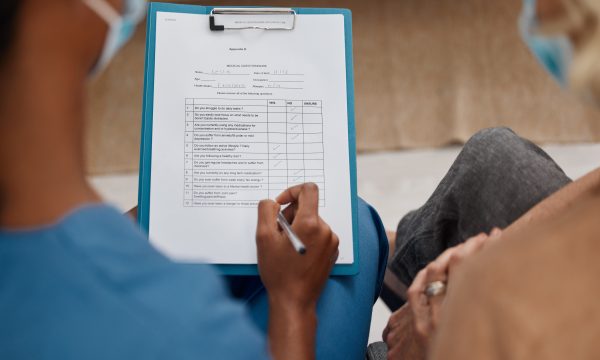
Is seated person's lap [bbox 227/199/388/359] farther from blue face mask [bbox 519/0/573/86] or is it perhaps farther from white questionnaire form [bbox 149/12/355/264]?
blue face mask [bbox 519/0/573/86]

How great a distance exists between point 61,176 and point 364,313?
1.47 feet

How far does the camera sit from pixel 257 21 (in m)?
0.76

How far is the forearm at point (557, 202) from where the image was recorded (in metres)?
0.65

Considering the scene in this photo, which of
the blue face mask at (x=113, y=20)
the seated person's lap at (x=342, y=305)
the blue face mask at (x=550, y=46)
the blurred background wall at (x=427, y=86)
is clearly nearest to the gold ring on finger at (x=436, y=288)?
the seated person's lap at (x=342, y=305)

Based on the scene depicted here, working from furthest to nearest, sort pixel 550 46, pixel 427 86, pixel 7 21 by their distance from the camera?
pixel 427 86 → pixel 550 46 → pixel 7 21

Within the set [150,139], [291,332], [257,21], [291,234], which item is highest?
[257,21]

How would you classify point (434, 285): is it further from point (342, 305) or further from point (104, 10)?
point (104, 10)

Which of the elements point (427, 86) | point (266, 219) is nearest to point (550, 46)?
point (266, 219)

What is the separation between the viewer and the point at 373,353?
2.61 feet

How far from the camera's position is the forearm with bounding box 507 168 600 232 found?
0.65m

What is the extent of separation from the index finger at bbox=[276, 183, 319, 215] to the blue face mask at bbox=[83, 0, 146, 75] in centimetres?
26

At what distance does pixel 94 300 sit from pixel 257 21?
0.46 meters

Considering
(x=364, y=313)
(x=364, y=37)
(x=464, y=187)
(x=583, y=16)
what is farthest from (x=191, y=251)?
(x=364, y=37)

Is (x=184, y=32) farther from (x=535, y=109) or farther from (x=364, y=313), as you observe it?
(x=535, y=109)
